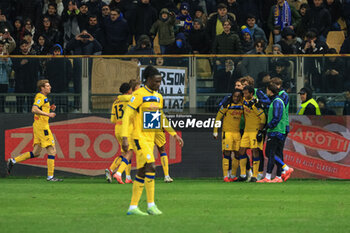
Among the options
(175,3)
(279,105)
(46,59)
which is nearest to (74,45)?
(46,59)

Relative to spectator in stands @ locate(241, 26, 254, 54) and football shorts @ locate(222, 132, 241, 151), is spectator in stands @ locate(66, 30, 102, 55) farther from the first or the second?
football shorts @ locate(222, 132, 241, 151)

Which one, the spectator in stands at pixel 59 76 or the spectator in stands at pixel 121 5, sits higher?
the spectator in stands at pixel 121 5

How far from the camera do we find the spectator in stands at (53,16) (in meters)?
22.8

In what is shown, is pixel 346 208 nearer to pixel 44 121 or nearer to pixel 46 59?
pixel 44 121

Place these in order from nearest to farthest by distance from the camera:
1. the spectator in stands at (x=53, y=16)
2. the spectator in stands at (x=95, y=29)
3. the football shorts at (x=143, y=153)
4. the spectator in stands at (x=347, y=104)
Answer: the football shorts at (x=143, y=153)
the spectator in stands at (x=347, y=104)
the spectator in stands at (x=95, y=29)
the spectator in stands at (x=53, y=16)

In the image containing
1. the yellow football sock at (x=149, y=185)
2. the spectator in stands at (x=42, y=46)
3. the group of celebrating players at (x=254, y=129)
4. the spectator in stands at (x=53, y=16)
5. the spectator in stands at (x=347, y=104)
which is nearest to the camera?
the yellow football sock at (x=149, y=185)

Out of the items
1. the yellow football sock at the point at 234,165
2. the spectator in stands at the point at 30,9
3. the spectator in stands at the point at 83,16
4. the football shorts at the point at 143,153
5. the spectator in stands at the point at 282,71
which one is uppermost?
the spectator in stands at the point at 30,9

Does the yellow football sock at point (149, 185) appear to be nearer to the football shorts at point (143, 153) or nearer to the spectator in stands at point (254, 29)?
the football shorts at point (143, 153)

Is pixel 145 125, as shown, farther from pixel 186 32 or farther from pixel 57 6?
pixel 57 6

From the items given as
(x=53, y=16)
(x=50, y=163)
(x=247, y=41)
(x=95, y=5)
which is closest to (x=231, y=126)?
(x=247, y=41)

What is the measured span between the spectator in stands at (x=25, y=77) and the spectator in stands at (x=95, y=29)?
2.77 meters

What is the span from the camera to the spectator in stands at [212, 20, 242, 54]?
20.0m

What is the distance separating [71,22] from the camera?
2266 centimetres

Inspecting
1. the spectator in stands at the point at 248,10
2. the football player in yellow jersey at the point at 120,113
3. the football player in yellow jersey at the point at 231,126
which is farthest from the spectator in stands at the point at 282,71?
the football player in yellow jersey at the point at 120,113
